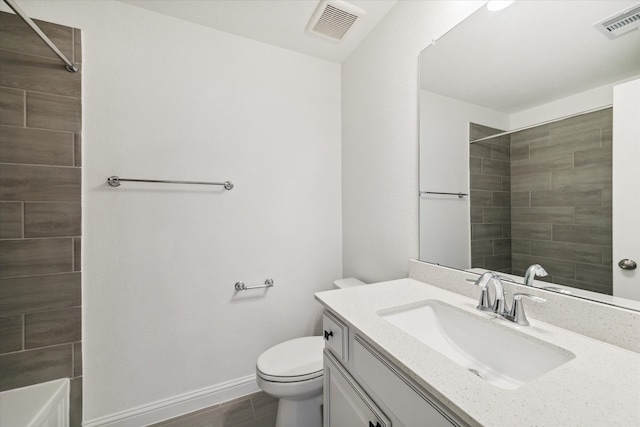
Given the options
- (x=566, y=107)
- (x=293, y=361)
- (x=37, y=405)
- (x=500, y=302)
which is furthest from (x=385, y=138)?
(x=37, y=405)

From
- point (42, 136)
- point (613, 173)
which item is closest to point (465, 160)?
point (613, 173)

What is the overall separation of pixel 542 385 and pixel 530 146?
751mm

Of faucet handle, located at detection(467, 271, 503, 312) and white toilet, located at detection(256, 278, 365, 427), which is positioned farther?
white toilet, located at detection(256, 278, 365, 427)

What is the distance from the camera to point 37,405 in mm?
1080

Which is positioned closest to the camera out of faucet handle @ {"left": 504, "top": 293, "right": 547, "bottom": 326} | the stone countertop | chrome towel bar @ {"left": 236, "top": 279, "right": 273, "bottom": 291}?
the stone countertop

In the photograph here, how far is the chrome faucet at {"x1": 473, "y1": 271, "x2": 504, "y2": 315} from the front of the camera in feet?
2.67

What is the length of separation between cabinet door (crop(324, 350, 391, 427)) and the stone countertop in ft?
0.63

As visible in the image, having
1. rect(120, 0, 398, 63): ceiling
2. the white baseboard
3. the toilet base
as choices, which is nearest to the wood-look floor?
the white baseboard

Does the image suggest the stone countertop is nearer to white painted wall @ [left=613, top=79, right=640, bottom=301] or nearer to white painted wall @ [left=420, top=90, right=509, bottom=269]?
white painted wall @ [left=613, top=79, right=640, bottom=301]

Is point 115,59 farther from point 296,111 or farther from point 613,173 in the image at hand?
point 613,173

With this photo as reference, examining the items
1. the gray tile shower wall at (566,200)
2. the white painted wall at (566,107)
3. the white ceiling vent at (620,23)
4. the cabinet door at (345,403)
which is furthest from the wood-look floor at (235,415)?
the white ceiling vent at (620,23)

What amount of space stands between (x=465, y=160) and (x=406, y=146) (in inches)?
12.8

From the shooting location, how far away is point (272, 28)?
154 cm

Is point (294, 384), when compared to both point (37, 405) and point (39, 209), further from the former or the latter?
point (39, 209)
